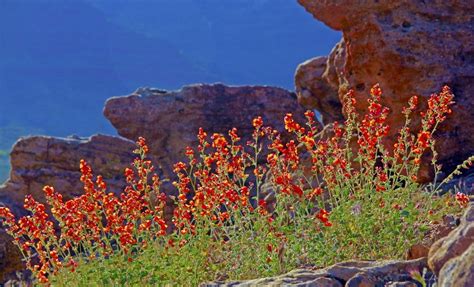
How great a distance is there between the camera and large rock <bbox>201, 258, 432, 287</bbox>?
15.1 feet

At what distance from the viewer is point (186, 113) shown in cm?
1622

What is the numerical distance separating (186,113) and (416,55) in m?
6.36

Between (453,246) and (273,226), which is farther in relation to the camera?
(273,226)

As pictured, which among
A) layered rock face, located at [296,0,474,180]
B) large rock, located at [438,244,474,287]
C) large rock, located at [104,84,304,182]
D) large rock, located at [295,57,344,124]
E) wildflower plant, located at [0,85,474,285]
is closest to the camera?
large rock, located at [438,244,474,287]

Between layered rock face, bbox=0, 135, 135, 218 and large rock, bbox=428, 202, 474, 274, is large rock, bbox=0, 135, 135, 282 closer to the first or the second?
layered rock face, bbox=0, 135, 135, 218

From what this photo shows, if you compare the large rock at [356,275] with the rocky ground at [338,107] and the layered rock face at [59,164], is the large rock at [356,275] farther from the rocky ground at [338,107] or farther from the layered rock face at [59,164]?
the layered rock face at [59,164]

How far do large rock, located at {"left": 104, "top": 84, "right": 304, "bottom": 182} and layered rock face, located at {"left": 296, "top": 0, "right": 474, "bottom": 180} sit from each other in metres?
5.00

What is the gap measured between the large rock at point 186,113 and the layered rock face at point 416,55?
500cm

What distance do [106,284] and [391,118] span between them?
231 inches

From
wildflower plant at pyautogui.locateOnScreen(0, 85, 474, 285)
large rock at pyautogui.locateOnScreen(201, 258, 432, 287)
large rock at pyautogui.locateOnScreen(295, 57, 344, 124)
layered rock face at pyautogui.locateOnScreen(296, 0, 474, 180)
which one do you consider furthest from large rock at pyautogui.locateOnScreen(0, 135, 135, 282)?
large rock at pyautogui.locateOnScreen(201, 258, 432, 287)

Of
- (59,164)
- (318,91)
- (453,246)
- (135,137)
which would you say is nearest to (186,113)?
(135,137)

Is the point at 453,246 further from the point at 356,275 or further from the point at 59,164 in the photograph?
the point at 59,164

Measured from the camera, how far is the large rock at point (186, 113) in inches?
635

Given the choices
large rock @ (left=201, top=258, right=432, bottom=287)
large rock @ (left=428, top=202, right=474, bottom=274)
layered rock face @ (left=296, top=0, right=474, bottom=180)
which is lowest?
large rock @ (left=201, top=258, right=432, bottom=287)
